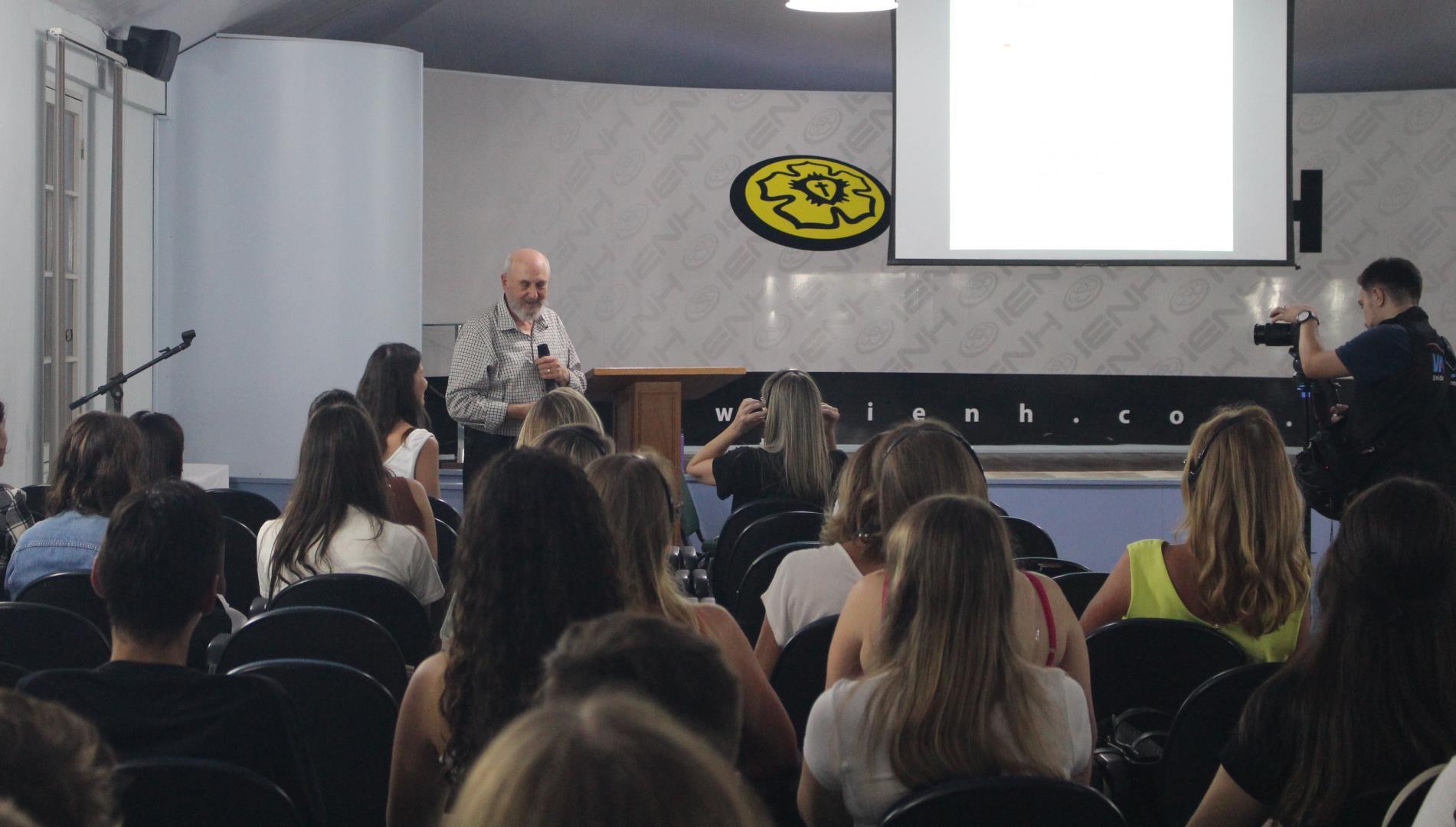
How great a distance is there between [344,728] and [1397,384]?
13.7 feet

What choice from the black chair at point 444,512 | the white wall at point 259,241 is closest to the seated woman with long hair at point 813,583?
the black chair at point 444,512

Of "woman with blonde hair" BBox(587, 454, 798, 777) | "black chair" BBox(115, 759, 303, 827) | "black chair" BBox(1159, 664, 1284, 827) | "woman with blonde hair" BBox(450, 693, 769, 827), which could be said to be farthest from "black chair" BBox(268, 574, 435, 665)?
"woman with blonde hair" BBox(450, 693, 769, 827)

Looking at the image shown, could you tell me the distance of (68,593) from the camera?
2910 mm

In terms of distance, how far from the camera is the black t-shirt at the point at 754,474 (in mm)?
4539

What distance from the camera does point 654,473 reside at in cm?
237

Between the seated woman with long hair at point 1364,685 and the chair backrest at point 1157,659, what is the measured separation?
63 centimetres

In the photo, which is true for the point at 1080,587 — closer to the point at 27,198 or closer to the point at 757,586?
the point at 757,586

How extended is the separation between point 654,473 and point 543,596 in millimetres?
589

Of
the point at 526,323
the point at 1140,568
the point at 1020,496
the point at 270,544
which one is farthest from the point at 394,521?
the point at 1020,496

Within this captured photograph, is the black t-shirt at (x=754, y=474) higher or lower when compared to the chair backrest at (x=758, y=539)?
higher

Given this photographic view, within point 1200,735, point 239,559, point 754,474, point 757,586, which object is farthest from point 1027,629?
point 239,559

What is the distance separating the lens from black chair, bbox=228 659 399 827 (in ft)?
6.97

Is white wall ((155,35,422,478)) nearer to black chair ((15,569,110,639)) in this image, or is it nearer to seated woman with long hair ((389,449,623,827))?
black chair ((15,569,110,639))

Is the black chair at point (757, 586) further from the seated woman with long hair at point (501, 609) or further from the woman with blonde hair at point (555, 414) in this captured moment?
the seated woman with long hair at point (501, 609)
